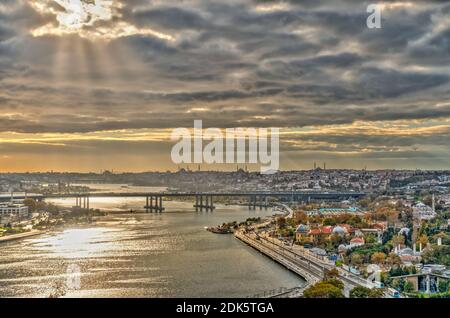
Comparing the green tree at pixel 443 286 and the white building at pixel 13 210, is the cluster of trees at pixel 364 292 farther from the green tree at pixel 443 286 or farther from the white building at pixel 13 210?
the white building at pixel 13 210

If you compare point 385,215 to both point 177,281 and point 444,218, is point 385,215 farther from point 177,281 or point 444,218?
point 177,281

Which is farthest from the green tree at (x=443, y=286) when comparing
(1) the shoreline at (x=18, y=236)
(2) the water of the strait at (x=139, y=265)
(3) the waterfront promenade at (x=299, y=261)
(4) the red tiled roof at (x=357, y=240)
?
(1) the shoreline at (x=18, y=236)

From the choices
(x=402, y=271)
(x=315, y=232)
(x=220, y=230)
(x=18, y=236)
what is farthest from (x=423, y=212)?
(x=18, y=236)

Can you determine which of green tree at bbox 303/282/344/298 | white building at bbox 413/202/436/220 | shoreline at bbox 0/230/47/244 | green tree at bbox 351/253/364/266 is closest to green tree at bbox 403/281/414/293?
green tree at bbox 303/282/344/298

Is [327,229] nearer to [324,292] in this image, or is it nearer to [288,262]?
[288,262]

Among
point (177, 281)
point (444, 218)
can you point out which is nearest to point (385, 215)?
point (444, 218)

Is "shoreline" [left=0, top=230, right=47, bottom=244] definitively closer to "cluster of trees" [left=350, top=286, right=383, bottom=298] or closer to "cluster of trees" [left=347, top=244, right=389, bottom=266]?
"cluster of trees" [left=347, top=244, right=389, bottom=266]
